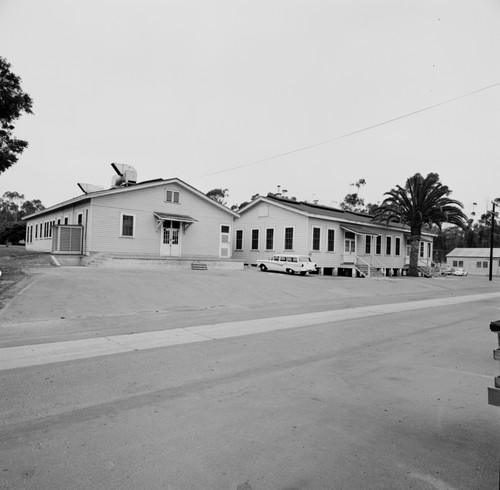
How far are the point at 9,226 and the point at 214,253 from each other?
176ft

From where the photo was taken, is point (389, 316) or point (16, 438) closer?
point (16, 438)

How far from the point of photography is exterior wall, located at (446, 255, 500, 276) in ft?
220

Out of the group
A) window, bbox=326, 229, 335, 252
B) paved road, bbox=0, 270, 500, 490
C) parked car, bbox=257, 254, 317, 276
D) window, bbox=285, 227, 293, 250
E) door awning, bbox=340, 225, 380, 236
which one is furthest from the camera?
door awning, bbox=340, 225, 380, 236

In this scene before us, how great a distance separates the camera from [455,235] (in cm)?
10388

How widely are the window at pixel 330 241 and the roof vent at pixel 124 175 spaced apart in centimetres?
1622

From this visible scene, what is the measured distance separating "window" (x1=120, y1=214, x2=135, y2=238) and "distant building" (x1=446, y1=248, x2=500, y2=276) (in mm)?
64003

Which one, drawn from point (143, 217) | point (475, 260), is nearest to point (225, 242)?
point (143, 217)

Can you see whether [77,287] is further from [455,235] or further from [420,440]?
[455,235]

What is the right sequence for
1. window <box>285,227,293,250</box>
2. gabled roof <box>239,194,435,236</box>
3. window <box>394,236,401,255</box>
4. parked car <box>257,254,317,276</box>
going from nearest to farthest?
parked car <box>257,254,317,276</box> < gabled roof <box>239,194,435,236</box> < window <box>285,227,293,250</box> < window <box>394,236,401,255</box>

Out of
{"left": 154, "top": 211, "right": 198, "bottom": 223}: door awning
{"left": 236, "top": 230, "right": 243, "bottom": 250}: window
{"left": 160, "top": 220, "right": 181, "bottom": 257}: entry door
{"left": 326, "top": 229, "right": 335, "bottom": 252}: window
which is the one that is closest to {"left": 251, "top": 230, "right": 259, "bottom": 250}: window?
{"left": 236, "top": 230, "right": 243, "bottom": 250}: window

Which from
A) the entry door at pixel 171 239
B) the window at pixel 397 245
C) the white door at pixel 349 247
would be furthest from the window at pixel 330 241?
the entry door at pixel 171 239

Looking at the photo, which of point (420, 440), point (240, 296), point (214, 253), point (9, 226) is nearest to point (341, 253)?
point (214, 253)

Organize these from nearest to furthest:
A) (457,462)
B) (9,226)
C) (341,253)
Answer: (457,462), (341,253), (9,226)

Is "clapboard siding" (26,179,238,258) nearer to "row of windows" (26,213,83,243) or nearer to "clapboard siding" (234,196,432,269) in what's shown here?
"row of windows" (26,213,83,243)
